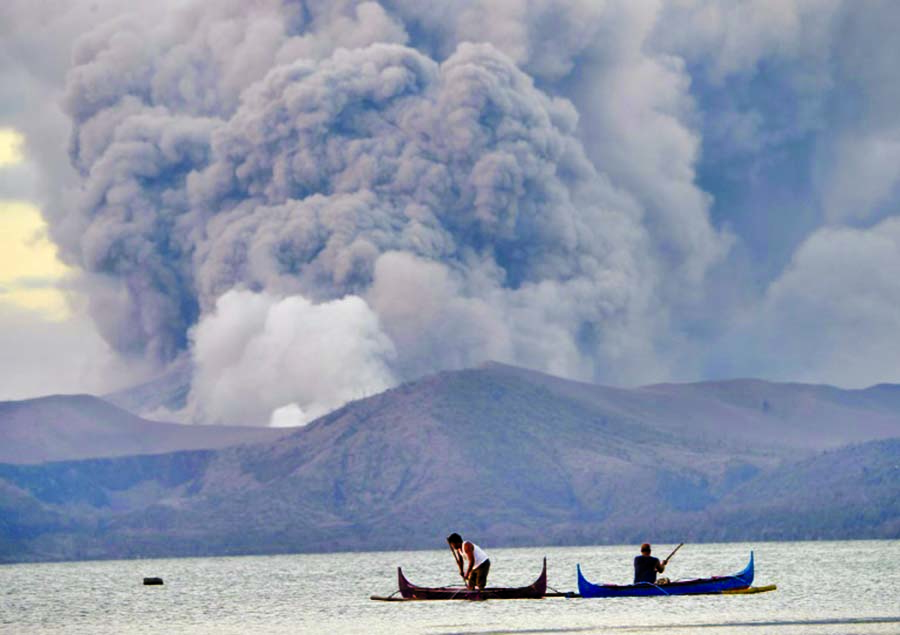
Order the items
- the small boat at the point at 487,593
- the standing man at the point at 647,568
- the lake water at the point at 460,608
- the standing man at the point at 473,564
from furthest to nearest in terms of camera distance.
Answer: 1. the standing man at the point at 473,564
2. the standing man at the point at 647,568
3. the small boat at the point at 487,593
4. the lake water at the point at 460,608

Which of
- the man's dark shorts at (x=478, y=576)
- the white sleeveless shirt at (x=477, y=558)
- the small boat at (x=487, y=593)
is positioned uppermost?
the white sleeveless shirt at (x=477, y=558)

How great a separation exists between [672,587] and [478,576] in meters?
8.39

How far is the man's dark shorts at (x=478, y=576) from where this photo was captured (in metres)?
83.0

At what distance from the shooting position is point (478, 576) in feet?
273

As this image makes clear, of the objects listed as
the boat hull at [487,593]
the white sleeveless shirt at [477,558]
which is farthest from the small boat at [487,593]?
the white sleeveless shirt at [477,558]

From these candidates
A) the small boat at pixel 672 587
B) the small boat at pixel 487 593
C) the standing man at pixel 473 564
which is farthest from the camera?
the standing man at pixel 473 564

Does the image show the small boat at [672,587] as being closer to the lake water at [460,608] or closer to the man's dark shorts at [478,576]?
the lake water at [460,608]

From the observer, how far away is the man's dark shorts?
83000mm

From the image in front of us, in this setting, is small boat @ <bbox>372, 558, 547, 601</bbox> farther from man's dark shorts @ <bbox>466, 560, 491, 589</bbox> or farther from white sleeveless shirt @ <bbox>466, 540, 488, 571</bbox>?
white sleeveless shirt @ <bbox>466, 540, 488, 571</bbox>

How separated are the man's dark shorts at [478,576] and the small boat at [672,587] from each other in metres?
4.10

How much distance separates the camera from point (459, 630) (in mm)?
78125

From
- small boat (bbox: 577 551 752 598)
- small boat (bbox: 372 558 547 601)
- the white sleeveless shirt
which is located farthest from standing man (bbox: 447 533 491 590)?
small boat (bbox: 577 551 752 598)

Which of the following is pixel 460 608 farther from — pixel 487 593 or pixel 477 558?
pixel 477 558

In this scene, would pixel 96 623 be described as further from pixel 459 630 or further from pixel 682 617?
pixel 682 617
